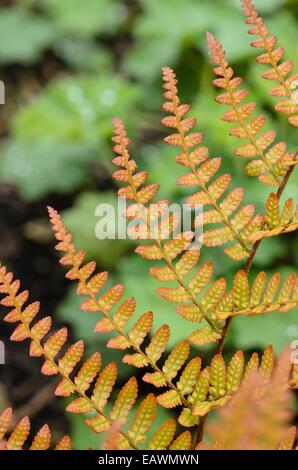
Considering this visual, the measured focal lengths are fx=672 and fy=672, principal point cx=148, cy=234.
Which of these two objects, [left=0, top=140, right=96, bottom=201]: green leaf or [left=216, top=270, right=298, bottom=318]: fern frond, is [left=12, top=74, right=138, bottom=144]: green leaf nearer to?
[left=0, top=140, right=96, bottom=201]: green leaf

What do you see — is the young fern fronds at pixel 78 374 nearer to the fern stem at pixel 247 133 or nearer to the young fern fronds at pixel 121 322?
the young fern fronds at pixel 121 322

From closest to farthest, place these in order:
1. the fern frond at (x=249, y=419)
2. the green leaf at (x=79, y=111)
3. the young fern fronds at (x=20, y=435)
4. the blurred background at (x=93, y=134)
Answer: the fern frond at (x=249, y=419)
the young fern fronds at (x=20, y=435)
the blurred background at (x=93, y=134)
the green leaf at (x=79, y=111)

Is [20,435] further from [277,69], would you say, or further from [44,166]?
[44,166]

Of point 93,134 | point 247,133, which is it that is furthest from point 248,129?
point 93,134

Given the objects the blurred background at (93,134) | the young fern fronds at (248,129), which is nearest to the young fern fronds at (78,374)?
the young fern fronds at (248,129)

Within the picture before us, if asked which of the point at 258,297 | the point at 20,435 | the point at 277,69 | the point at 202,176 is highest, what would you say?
the point at 277,69
